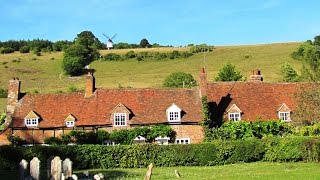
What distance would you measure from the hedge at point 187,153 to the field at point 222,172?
1.62m

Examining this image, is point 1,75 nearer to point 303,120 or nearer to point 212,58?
point 212,58

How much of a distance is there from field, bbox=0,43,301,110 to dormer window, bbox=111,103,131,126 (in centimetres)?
5215

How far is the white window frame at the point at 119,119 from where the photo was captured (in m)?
60.4

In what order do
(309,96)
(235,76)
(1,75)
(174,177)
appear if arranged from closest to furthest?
(174,177) < (309,96) < (235,76) < (1,75)

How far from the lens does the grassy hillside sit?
118 meters

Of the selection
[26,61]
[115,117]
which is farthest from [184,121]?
[26,61]

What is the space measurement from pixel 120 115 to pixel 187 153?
14555 millimetres

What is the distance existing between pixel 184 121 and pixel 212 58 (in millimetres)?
78661

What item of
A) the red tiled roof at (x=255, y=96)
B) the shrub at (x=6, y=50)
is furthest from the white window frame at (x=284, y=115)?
the shrub at (x=6, y=50)

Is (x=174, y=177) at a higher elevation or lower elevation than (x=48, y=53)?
lower

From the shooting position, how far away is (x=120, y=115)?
60.7m

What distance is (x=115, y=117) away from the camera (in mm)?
60625

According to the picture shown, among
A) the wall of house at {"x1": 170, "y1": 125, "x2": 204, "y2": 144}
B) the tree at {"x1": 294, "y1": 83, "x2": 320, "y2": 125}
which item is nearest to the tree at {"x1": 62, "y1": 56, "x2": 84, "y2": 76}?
the wall of house at {"x1": 170, "y1": 125, "x2": 204, "y2": 144}

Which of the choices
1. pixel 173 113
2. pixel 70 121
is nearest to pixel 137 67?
pixel 70 121
